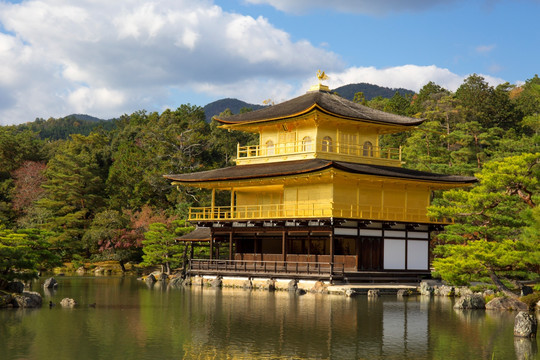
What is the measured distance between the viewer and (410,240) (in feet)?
144

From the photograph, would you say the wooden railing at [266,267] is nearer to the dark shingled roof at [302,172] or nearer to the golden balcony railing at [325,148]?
the dark shingled roof at [302,172]

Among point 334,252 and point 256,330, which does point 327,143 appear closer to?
point 334,252

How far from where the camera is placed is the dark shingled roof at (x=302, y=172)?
1603 inches

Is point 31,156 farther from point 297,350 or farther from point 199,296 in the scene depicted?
point 297,350

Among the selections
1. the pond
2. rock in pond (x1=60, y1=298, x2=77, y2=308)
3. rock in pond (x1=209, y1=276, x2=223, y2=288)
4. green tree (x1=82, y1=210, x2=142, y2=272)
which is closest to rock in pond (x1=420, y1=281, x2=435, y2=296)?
the pond

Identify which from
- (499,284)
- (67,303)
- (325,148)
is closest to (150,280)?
(325,148)

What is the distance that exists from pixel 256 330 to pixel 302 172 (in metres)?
19.3

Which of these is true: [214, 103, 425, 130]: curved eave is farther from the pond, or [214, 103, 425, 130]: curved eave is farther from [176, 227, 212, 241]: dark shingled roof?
the pond

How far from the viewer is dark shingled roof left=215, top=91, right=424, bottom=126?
44781 mm

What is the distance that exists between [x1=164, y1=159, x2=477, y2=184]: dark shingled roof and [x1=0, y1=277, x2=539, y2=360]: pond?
9.75 m

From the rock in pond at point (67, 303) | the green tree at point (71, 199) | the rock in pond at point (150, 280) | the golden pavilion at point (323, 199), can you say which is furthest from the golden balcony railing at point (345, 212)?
the green tree at point (71, 199)

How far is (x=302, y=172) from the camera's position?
4056 cm

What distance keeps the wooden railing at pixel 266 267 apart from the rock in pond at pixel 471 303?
33.2 ft

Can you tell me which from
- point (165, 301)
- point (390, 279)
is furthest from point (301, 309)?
point (390, 279)
